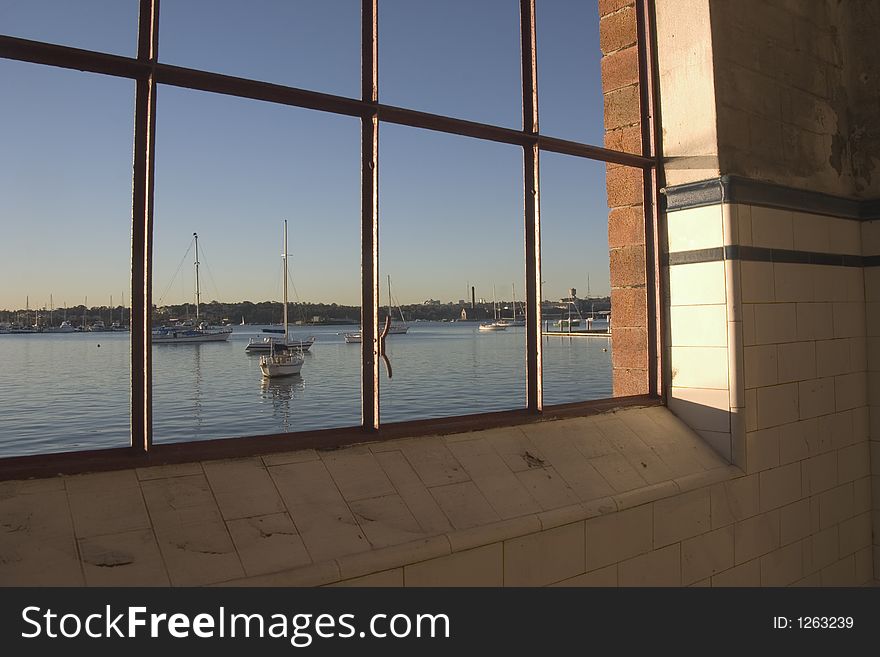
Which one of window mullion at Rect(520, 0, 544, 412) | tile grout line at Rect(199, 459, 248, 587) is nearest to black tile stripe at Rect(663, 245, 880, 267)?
window mullion at Rect(520, 0, 544, 412)

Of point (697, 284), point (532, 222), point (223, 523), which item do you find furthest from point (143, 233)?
point (697, 284)

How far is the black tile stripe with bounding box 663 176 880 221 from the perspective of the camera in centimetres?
262

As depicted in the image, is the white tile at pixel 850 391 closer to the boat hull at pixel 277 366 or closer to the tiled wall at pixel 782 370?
the tiled wall at pixel 782 370

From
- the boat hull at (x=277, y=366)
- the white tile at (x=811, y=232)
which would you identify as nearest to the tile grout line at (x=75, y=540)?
the white tile at (x=811, y=232)

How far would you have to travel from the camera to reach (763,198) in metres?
2.70

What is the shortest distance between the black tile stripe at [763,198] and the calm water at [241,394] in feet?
46.6

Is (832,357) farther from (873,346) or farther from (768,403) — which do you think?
(768,403)

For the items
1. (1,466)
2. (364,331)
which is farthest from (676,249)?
(1,466)

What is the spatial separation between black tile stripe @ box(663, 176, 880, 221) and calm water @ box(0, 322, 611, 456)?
14.2 meters

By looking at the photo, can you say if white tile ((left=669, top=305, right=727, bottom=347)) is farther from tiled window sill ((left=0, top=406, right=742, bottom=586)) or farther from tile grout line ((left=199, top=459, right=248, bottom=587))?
tile grout line ((left=199, top=459, right=248, bottom=587))

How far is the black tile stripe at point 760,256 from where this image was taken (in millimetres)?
2604
